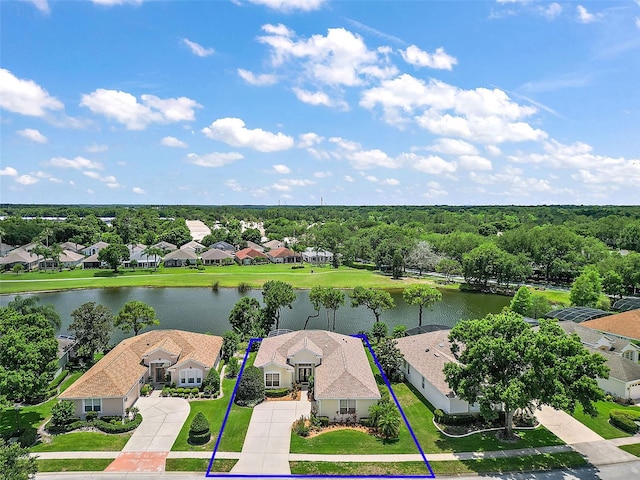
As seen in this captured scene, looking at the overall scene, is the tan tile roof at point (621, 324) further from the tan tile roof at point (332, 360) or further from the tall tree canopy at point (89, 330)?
the tall tree canopy at point (89, 330)

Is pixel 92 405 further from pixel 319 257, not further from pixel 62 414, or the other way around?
pixel 319 257

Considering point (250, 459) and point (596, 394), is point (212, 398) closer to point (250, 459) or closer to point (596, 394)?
point (250, 459)

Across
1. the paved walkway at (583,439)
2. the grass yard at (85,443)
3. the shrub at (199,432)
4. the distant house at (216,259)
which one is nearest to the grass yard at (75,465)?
the grass yard at (85,443)

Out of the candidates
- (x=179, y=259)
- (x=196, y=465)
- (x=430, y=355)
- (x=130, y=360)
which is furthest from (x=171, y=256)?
(x=196, y=465)

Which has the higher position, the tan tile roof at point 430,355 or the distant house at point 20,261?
the distant house at point 20,261

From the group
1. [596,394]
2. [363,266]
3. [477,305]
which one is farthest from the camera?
[363,266]

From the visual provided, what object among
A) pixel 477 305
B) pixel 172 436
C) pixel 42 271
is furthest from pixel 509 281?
pixel 42 271

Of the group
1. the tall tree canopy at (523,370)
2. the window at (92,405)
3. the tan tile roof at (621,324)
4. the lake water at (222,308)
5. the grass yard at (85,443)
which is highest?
the tall tree canopy at (523,370)
